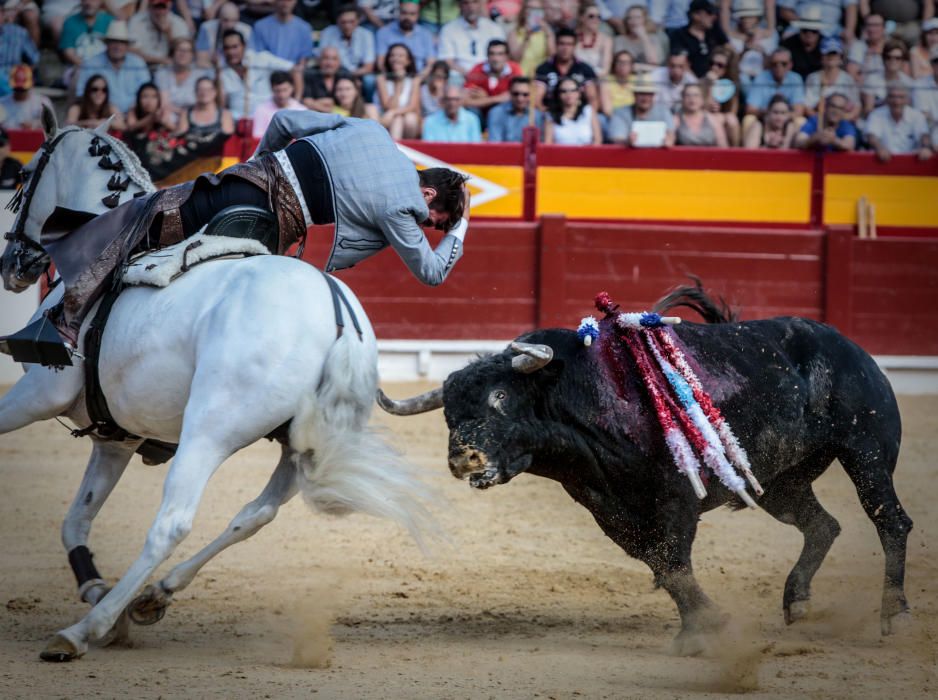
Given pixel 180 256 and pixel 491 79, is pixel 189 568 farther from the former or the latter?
pixel 491 79

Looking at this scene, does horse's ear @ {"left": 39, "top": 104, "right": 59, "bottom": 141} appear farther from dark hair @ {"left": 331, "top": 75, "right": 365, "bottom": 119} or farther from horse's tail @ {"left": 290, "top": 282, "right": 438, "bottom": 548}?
dark hair @ {"left": 331, "top": 75, "right": 365, "bottom": 119}

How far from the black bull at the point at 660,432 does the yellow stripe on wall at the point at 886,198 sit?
19.4ft

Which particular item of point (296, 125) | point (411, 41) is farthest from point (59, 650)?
point (411, 41)

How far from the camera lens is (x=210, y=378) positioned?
11.4 ft

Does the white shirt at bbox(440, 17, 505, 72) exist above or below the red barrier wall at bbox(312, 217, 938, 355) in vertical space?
above

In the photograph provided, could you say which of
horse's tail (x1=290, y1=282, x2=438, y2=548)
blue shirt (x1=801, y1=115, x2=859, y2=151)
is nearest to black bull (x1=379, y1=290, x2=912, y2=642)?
horse's tail (x1=290, y1=282, x2=438, y2=548)

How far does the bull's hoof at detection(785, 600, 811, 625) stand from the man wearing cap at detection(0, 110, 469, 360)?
162cm

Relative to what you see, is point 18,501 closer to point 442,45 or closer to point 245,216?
point 245,216

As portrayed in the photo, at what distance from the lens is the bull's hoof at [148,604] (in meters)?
3.69

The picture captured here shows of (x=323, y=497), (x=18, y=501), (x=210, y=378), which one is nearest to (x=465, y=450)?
(x=323, y=497)

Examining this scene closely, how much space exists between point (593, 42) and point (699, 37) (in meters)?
0.84

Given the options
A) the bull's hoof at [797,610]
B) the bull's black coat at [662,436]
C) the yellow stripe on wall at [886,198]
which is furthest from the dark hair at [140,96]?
the bull's hoof at [797,610]

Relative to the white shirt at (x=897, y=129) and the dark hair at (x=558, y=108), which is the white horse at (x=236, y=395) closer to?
the dark hair at (x=558, y=108)

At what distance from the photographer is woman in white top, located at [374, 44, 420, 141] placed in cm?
941
